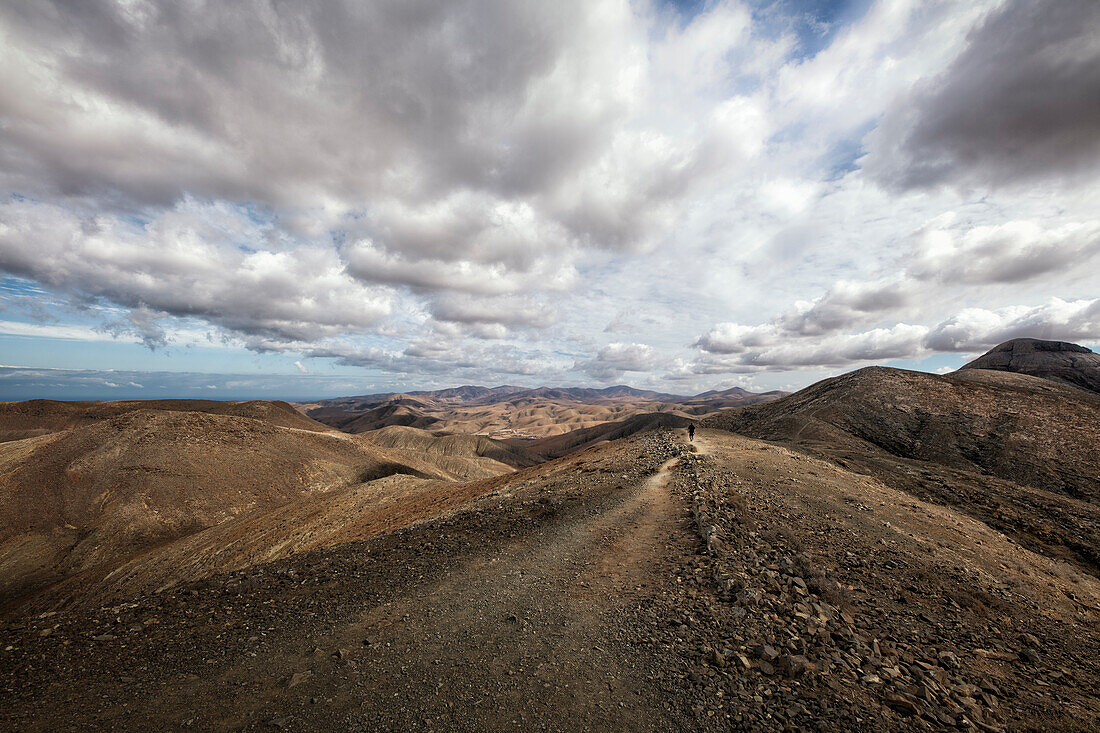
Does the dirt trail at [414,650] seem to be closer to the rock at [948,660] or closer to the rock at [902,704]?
the rock at [902,704]

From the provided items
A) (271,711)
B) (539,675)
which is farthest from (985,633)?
(271,711)

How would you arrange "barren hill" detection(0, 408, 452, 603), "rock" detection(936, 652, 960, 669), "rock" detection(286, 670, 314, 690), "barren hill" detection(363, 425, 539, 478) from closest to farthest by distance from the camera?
"rock" detection(286, 670, 314, 690) < "rock" detection(936, 652, 960, 669) < "barren hill" detection(0, 408, 452, 603) < "barren hill" detection(363, 425, 539, 478)

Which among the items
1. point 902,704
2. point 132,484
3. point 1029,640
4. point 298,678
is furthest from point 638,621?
point 132,484

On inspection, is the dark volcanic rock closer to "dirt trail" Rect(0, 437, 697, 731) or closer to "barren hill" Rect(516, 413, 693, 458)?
"barren hill" Rect(516, 413, 693, 458)

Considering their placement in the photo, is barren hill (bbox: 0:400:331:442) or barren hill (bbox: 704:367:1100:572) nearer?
barren hill (bbox: 704:367:1100:572)

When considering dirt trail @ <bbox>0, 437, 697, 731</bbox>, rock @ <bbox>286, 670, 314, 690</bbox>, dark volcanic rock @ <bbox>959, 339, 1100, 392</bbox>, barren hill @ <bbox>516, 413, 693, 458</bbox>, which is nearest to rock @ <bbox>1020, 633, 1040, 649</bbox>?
dirt trail @ <bbox>0, 437, 697, 731</bbox>

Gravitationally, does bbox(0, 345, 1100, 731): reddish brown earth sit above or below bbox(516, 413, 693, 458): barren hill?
above

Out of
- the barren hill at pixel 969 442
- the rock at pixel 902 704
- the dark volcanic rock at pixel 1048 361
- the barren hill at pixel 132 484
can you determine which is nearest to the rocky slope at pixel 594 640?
the rock at pixel 902 704

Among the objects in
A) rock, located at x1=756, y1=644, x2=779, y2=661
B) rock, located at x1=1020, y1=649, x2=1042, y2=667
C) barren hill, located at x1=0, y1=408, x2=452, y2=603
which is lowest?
barren hill, located at x1=0, y1=408, x2=452, y2=603

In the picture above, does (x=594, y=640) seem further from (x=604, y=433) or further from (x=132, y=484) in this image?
(x=604, y=433)
